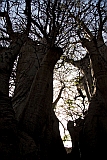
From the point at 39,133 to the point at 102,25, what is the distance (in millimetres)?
3441

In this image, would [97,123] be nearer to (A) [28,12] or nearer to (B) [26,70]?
(B) [26,70]

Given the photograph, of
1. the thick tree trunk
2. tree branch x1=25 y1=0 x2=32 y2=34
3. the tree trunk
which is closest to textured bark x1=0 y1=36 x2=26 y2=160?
the thick tree trunk

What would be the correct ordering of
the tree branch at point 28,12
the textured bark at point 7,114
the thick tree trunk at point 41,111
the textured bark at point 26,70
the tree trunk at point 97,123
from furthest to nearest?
the textured bark at point 26,70 → the tree branch at point 28,12 → the tree trunk at point 97,123 → the thick tree trunk at point 41,111 → the textured bark at point 7,114

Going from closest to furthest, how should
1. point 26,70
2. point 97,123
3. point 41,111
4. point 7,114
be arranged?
point 7,114 → point 41,111 → point 97,123 → point 26,70

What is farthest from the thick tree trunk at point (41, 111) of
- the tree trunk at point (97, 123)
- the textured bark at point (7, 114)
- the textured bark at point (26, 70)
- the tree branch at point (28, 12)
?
the tree branch at point (28, 12)

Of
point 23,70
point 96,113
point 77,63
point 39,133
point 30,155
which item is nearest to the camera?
point 30,155

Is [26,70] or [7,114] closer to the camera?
[7,114]

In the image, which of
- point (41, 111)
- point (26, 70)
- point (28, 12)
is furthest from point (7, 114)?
point (26, 70)

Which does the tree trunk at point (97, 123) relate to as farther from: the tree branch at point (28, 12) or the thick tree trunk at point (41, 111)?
the tree branch at point (28, 12)

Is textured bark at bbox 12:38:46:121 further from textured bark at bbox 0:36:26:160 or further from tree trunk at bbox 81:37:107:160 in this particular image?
tree trunk at bbox 81:37:107:160

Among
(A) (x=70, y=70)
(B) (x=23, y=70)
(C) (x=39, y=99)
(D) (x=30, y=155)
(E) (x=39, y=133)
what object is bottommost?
(D) (x=30, y=155)

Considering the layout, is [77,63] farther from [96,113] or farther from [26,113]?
[26,113]

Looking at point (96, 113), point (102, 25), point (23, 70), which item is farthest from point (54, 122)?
point (102, 25)

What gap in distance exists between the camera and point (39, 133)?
3357mm
